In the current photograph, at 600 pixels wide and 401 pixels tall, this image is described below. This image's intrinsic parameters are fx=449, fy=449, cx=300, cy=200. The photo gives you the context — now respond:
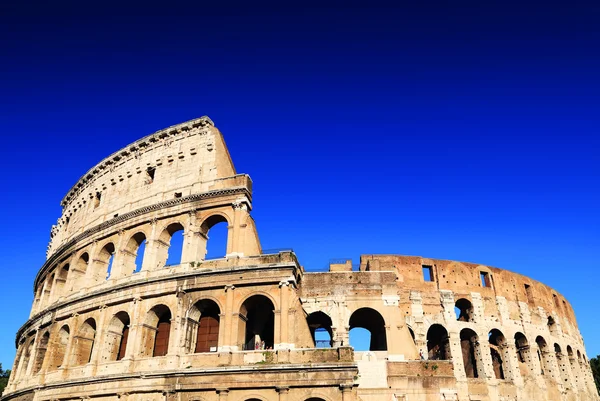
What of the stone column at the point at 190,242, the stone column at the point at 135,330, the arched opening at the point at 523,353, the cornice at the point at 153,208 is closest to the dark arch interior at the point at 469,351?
the arched opening at the point at 523,353

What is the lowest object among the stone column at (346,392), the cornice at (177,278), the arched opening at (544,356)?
the stone column at (346,392)

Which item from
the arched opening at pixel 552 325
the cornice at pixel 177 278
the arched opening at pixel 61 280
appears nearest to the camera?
the cornice at pixel 177 278

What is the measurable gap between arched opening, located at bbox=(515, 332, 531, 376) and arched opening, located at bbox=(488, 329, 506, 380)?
114 centimetres

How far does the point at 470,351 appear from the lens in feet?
85.7

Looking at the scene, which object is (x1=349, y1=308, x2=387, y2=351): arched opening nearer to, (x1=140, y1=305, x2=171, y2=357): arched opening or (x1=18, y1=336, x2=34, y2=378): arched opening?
(x1=140, y1=305, x2=171, y2=357): arched opening

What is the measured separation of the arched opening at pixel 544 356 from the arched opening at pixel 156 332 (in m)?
22.5

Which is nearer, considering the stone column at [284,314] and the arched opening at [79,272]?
the stone column at [284,314]

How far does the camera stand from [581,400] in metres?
28.9

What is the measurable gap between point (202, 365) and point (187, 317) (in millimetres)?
2193

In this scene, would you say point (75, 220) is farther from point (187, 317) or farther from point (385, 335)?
point (385, 335)

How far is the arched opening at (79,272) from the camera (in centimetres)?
2439

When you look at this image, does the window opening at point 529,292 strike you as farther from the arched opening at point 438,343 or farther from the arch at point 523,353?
the arched opening at point 438,343

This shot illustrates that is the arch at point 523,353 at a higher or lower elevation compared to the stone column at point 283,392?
higher

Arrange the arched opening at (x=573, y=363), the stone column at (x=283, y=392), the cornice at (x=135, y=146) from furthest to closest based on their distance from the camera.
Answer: the arched opening at (x=573, y=363)
the cornice at (x=135, y=146)
the stone column at (x=283, y=392)
